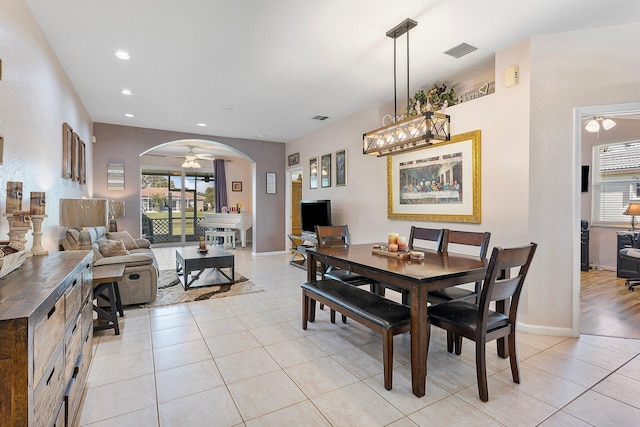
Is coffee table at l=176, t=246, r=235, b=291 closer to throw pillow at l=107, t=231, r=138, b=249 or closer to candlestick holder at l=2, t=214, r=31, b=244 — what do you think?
throw pillow at l=107, t=231, r=138, b=249

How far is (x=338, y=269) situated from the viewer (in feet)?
11.9

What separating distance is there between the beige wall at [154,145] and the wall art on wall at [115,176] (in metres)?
0.07

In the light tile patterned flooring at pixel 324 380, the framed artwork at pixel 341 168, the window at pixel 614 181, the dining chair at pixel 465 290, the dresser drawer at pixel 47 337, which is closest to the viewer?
the dresser drawer at pixel 47 337

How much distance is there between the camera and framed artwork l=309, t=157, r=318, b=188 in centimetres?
659

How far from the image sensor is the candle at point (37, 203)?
6.88 feet

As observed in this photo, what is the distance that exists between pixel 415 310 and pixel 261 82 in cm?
337

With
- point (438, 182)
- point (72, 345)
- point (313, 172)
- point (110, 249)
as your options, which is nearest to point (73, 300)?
point (72, 345)

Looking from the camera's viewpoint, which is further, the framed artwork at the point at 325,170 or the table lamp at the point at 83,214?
the framed artwork at the point at 325,170

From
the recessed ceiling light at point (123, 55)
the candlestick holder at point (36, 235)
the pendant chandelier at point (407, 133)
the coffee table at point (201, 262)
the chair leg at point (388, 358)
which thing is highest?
the recessed ceiling light at point (123, 55)

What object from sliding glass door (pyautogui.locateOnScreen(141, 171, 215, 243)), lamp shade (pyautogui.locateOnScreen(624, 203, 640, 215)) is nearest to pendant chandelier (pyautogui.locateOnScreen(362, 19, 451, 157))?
lamp shade (pyautogui.locateOnScreen(624, 203, 640, 215))

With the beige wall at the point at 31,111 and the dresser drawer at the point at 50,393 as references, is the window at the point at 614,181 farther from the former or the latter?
the beige wall at the point at 31,111

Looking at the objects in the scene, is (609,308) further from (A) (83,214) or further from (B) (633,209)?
(A) (83,214)

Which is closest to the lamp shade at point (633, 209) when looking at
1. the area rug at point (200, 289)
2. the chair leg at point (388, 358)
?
the chair leg at point (388, 358)

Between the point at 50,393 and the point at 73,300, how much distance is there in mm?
583
